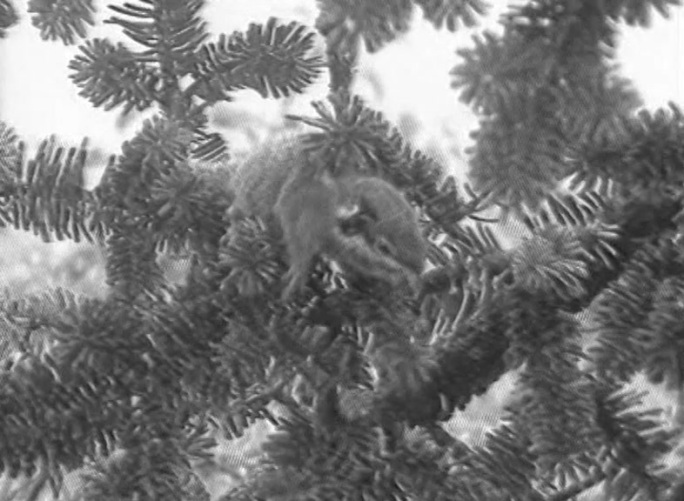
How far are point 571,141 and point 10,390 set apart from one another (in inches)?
6.8

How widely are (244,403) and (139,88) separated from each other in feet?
0.41

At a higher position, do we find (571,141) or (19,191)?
(19,191)

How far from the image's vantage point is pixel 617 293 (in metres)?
0.29

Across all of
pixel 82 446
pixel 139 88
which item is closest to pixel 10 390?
pixel 82 446

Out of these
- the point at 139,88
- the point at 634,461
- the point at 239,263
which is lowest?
the point at 634,461

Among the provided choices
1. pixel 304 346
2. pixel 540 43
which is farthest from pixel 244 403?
pixel 540 43

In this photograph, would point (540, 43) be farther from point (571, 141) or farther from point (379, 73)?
point (379, 73)

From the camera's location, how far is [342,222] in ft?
0.96

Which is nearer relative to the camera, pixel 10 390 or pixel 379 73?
pixel 10 390

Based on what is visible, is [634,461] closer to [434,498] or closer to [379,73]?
[434,498]

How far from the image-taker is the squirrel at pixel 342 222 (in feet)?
0.95

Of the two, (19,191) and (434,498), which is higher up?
(19,191)

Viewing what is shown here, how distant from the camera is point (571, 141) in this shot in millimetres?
285

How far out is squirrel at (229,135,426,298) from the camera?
0.29 metres
